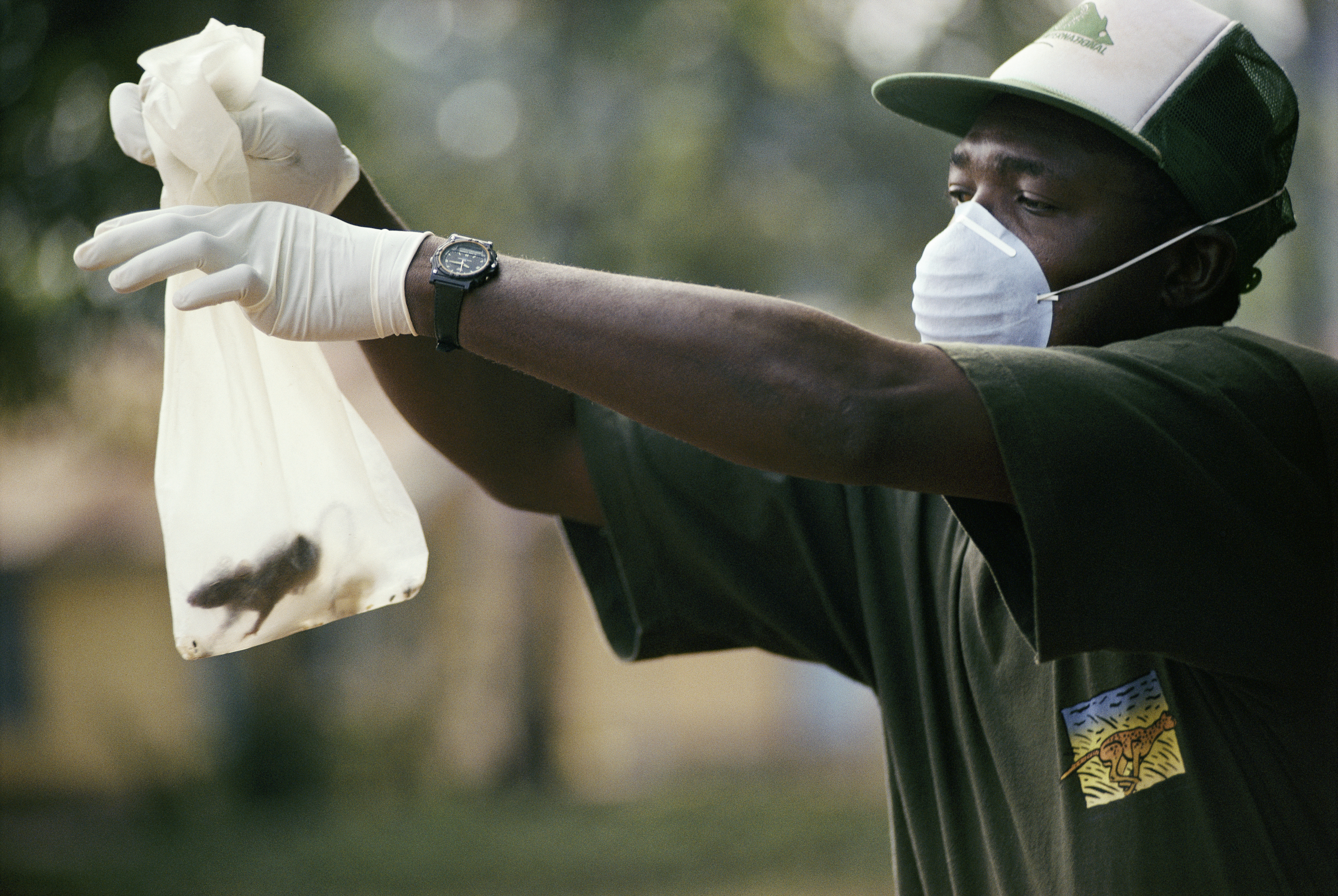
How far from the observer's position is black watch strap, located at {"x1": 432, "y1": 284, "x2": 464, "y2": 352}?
1.48 metres

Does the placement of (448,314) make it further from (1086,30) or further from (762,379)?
(1086,30)

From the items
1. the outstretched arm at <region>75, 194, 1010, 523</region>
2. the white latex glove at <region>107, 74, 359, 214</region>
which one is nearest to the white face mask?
the outstretched arm at <region>75, 194, 1010, 523</region>

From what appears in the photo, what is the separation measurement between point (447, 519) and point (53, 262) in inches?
371

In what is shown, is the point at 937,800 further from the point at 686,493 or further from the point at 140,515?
the point at 140,515

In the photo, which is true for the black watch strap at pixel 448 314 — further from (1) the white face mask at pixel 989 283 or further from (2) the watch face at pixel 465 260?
(1) the white face mask at pixel 989 283

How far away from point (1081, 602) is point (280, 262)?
100cm

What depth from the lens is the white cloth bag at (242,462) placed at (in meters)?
1.77

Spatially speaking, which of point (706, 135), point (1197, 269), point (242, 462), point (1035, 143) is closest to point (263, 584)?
point (242, 462)

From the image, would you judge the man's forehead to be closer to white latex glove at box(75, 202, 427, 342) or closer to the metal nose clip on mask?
the metal nose clip on mask

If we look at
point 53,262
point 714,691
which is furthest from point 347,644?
point 53,262

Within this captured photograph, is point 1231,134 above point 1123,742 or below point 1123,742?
above

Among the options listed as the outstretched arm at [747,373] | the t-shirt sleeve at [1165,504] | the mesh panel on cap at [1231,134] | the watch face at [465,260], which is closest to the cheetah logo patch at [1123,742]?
the t-shirt sleeve at [1165,504]

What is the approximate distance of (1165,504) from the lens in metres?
1.49

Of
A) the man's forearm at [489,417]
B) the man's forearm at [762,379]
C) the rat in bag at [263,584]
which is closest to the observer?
the man's forearm at [762,379]
